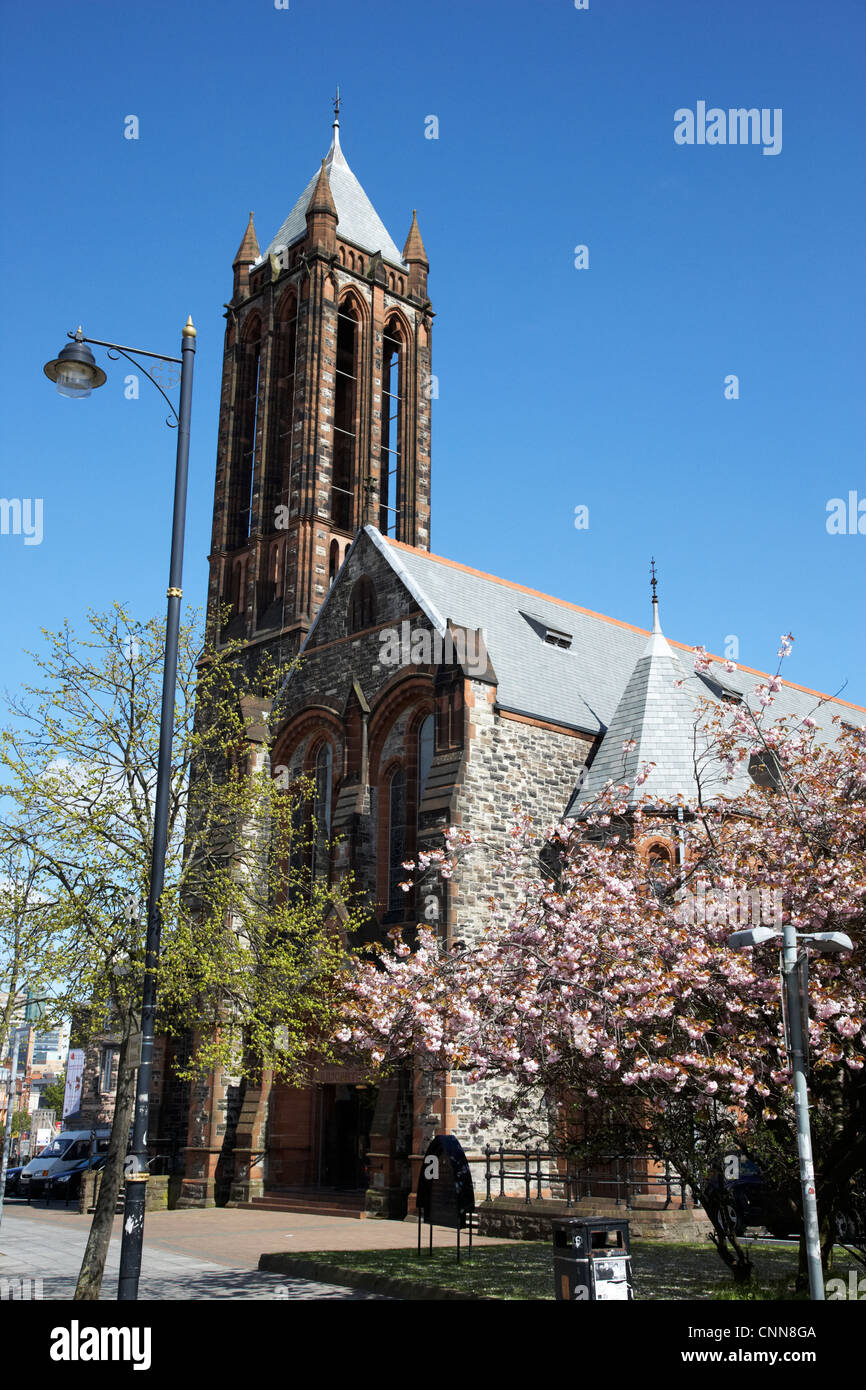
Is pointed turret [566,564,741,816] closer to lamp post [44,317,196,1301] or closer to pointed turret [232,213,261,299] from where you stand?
lamp post [44,317,196,1301]

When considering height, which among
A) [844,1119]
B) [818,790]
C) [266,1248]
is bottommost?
[266,1248]

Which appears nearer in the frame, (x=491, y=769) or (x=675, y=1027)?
(x=675, y=1027)

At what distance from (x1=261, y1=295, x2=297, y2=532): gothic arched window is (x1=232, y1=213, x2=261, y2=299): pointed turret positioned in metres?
3.54

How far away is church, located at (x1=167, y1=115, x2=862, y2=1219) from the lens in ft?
88.3

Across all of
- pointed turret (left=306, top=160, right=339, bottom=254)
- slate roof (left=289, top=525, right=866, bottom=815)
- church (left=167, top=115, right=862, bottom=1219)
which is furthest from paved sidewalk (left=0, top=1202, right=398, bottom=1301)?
pointed turret (left=306, top=160, right=339, bottom=254)

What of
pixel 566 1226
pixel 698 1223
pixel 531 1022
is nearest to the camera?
pixel 566 1226

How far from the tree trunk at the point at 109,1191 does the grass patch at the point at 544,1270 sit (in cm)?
346

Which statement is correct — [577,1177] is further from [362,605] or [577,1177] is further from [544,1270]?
[362,605]

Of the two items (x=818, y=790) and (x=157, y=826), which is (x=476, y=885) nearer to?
(x=818, y=790)

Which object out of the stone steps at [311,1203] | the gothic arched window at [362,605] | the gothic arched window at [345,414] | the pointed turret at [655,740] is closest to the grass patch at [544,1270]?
the stone steps at [311,1203]

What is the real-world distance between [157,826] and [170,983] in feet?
13.7

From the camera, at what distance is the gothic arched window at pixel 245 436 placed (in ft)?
150
